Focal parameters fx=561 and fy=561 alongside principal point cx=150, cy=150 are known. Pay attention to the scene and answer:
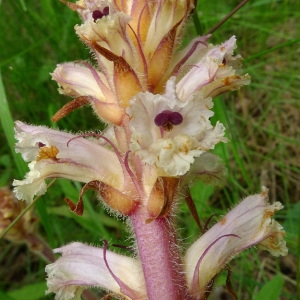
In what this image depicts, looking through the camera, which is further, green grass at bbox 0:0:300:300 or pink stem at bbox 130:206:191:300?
green grass at bbox 0:0:300:300

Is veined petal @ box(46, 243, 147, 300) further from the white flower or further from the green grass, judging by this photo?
the green grass

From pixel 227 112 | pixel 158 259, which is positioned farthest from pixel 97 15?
pixel 227 112

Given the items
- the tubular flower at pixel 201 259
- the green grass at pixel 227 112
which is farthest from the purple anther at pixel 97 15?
the green grass at pixel 227 112

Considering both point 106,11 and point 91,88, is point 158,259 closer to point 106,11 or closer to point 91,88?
point 91,88

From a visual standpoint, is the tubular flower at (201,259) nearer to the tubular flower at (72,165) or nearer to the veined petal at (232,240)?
the veined petal at (232,240)

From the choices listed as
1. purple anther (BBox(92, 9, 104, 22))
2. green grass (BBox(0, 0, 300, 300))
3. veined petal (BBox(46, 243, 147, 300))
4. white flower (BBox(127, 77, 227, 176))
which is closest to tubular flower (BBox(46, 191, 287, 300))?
veined petal (BBox(46, 243, 147, 300))

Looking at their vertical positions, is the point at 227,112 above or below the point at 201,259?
below

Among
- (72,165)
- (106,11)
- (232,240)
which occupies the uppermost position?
(106,11)
